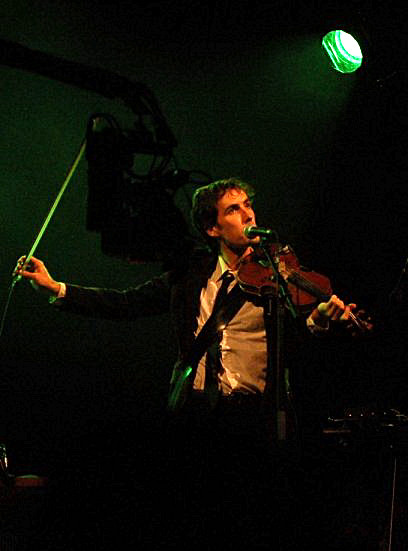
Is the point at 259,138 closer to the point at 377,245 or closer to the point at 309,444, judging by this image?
the point at 377,245

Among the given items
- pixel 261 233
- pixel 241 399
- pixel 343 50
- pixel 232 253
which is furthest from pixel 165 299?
pixel 343 50

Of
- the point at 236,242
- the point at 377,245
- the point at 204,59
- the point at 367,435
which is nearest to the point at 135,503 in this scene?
the point at 367,435

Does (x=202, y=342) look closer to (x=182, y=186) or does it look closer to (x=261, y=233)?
(x=261, y=233)

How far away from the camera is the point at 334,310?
2.44m

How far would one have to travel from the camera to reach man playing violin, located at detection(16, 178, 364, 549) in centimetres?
266

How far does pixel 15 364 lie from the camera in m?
3.44

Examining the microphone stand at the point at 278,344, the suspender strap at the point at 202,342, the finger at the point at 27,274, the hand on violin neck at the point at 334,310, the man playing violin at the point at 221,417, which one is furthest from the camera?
the finger at the point at 27,274

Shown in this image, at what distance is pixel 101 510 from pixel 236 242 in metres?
1.55

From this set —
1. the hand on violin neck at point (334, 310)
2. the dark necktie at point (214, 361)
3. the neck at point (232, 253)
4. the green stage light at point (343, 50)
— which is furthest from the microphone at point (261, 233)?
the green stage light at point (343, 50)

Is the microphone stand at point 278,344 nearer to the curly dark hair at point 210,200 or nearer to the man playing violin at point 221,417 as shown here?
the man playing violin at point 221,417

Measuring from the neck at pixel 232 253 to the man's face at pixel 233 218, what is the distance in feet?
0.06

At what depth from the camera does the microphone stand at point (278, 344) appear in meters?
2.19

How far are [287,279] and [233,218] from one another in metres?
0.78

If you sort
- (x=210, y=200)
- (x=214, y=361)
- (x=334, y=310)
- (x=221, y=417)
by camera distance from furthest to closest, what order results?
1. (x=210, y=200)
2. (x=214, y=361)
3. (x=221, y=417)
4. (x=334, y=310)
